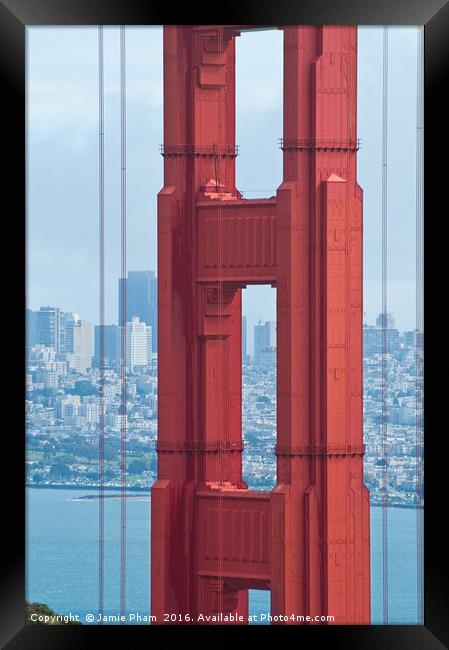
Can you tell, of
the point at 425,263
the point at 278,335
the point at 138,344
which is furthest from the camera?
the point at 138,344

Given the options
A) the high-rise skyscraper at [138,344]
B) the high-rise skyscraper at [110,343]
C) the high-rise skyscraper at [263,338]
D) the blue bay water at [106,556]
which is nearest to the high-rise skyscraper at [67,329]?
the high-rise skyscraper at [110,343]

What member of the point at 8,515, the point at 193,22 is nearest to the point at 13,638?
the point at 8,515

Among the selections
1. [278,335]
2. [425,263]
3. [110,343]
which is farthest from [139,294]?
[425,263]

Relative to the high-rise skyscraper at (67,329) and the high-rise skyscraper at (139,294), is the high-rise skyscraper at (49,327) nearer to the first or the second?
the high-rise skyscraper at (67,329)

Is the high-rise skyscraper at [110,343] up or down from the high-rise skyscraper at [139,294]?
down

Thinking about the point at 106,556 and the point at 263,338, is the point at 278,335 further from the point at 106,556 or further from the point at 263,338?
the point at 106,556

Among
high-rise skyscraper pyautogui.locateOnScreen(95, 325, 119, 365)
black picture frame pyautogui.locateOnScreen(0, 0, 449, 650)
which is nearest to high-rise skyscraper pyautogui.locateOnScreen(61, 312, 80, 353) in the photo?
high-rise skyscraper pyautogui.locateOnScreen(95, 325, 119, 365)

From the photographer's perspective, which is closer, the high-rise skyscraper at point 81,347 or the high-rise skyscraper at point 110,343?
the high-rise skyscraper at point 110,343
